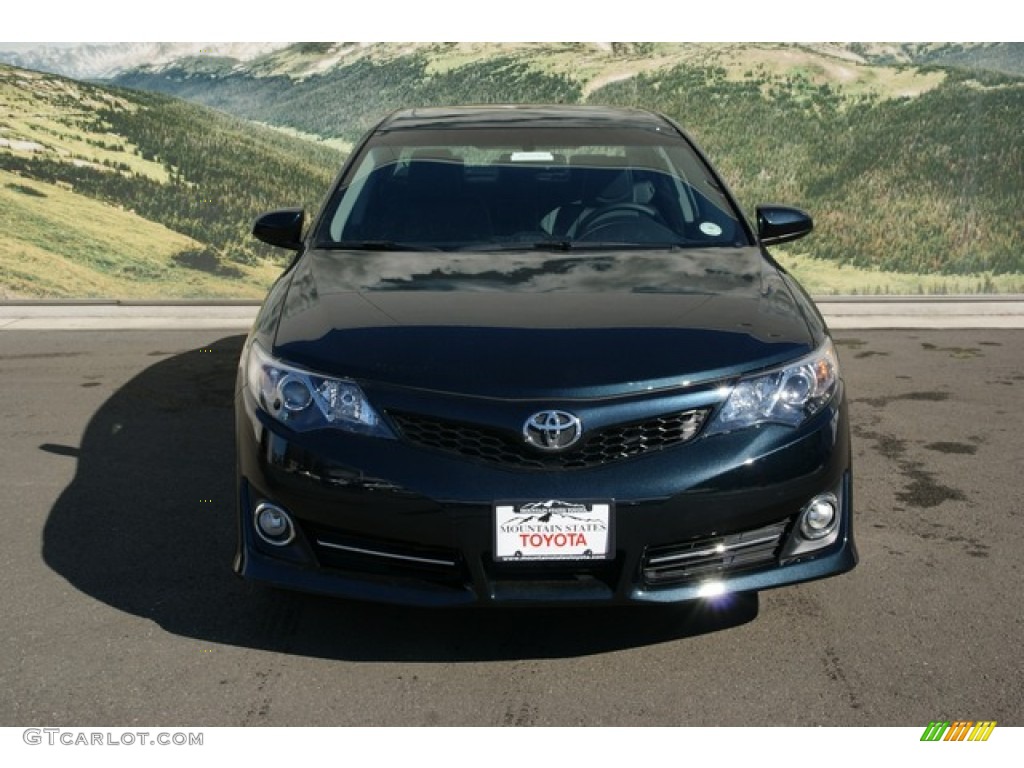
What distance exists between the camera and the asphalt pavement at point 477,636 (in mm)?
3639

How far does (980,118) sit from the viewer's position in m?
11.0

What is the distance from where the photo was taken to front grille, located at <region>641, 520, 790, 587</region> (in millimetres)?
3797

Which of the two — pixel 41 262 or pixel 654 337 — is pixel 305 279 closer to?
pixel 654 337

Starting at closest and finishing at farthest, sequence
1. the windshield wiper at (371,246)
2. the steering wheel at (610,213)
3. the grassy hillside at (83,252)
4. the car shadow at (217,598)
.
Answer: the car shadow at (217,598) < the windshield wiper at (371,246) < the steering wheel at (610,213) < the grassy hillside at (83,252)

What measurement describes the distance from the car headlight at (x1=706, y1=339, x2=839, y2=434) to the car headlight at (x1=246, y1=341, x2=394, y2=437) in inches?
35.6

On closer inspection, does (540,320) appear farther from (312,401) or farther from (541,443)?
(312,401)

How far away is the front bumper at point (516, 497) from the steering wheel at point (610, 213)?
62.1 inches

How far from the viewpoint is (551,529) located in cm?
368

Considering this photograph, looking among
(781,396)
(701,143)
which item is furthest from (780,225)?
(701,143)

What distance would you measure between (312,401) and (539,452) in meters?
0.65

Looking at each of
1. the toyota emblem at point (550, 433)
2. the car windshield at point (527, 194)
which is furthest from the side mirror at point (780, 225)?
the toyota emblem at point (550, 433)

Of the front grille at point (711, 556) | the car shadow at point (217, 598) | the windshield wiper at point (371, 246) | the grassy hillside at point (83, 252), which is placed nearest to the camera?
the front grille at point (711, 556)

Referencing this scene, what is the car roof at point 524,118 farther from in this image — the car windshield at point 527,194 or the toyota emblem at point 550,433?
the toyota emblem at point 550,433

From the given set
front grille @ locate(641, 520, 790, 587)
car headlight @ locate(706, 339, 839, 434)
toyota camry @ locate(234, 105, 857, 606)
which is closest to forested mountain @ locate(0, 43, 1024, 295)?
toyota camry @ locate(234, 105, 857, 606)
